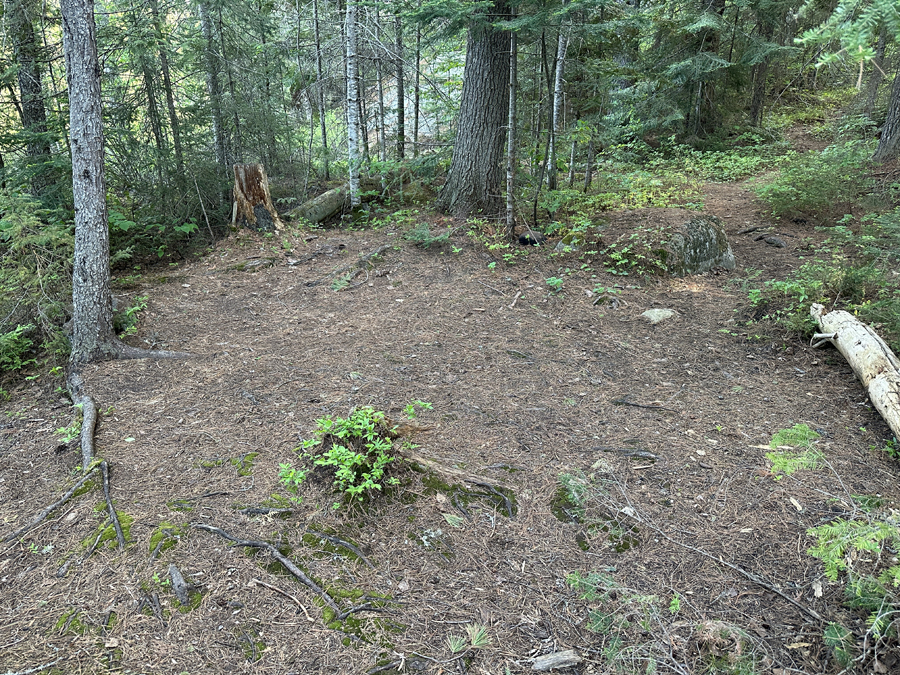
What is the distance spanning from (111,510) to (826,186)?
463 inches

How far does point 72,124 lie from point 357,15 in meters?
7.03

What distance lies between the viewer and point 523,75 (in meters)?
10.0

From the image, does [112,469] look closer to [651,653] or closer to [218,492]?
[218,492]

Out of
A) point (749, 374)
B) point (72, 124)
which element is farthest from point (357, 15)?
point (749, 374)

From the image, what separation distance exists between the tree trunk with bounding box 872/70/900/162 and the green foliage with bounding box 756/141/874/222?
30.4 inches

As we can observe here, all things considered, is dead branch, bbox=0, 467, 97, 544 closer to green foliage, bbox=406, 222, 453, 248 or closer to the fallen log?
green foliage, bbox=406, 222, 453, 248

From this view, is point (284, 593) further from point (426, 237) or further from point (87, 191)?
point (426, 237)

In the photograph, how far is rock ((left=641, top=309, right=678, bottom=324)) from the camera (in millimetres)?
6595

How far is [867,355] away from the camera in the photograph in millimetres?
4688

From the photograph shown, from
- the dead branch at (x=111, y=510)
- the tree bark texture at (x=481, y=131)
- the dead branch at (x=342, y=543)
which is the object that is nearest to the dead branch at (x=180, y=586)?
the dead branch at (x=111, y=510)

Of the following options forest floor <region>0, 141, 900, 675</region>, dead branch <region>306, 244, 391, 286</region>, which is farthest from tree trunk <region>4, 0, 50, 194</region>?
dead branch <region>306, 244, 391, 286</region>

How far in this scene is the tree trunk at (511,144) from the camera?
7.53 m

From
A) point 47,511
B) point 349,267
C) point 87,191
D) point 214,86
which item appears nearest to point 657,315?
point 349,267

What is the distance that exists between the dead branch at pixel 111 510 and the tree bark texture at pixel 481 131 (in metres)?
6.94
